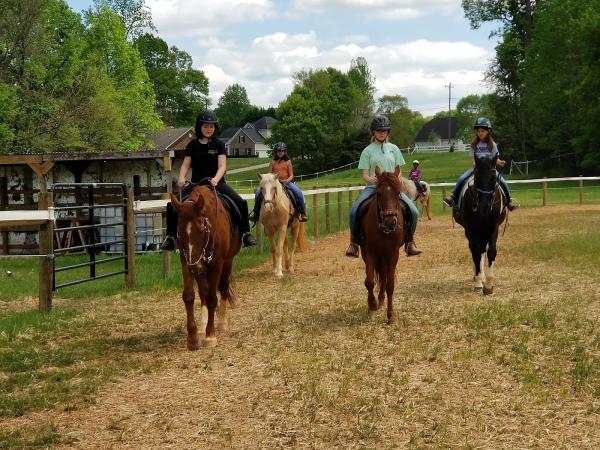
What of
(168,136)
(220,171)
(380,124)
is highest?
(168,136)

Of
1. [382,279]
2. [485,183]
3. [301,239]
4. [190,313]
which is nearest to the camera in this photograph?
[190,313]

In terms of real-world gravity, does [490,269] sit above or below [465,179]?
below

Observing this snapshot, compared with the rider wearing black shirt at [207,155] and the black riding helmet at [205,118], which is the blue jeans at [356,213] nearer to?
the rider wearing black shirt at [207,155]

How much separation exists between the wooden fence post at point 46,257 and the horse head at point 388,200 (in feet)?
15.1

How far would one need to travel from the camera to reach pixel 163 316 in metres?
9.96

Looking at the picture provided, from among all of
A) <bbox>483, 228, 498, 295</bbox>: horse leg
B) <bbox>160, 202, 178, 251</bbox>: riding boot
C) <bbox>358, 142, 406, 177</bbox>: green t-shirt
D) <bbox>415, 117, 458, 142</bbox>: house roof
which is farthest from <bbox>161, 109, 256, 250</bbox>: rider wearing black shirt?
<bbox>415, 117, 458, 142</bbox>: house roof

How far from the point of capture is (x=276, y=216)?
47.7 feet

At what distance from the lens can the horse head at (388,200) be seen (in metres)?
8.73

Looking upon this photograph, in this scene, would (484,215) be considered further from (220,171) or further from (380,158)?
(220,171)

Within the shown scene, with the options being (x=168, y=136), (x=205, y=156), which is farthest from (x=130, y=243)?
(x=168, y=136)

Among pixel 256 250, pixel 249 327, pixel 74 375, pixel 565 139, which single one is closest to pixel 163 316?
pixel 249 327

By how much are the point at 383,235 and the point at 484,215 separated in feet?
9.01

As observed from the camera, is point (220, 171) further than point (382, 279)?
No

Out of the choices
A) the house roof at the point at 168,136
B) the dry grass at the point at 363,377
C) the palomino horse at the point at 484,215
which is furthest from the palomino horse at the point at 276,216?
the house roof at the point at 168,136
